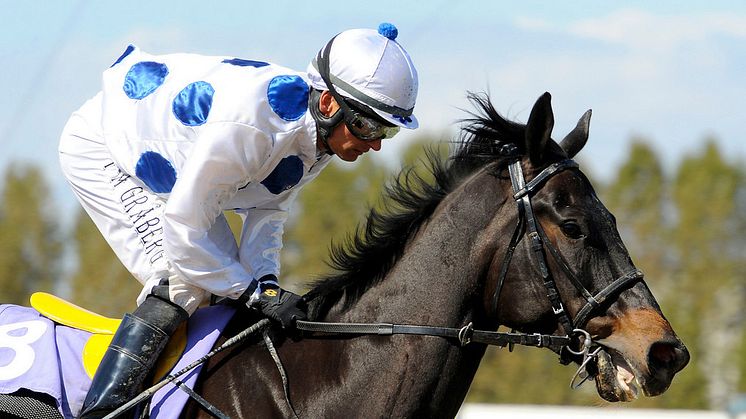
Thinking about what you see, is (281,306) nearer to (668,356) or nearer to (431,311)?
(431,311)

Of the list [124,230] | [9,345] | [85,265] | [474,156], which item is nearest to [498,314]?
[474,156]

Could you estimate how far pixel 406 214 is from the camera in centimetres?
471

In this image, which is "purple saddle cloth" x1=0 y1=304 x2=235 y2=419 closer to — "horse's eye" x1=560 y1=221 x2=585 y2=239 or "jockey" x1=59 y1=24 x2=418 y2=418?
"jockey" x1=59 y1=24 x2=418 y2=418

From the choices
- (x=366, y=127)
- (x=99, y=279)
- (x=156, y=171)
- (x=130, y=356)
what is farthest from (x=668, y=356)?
(x=99, y=279)

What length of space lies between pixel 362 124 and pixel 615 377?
144 cm

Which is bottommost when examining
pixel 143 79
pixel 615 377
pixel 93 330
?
pixel 93 330

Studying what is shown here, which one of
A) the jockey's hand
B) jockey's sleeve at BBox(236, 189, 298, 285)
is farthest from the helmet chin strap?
the jockey's hand

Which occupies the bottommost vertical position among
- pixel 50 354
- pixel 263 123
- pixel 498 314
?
pixel 50 354

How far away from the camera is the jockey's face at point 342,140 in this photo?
4.61 m

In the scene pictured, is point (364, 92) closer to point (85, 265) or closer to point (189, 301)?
point (189, 301)

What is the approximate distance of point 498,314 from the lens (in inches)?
174

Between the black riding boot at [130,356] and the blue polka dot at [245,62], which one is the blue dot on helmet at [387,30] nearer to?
the blue polka dot at [245,62]

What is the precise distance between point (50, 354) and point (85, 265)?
82.1 ft

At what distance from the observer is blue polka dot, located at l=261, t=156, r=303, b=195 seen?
4.79 m
